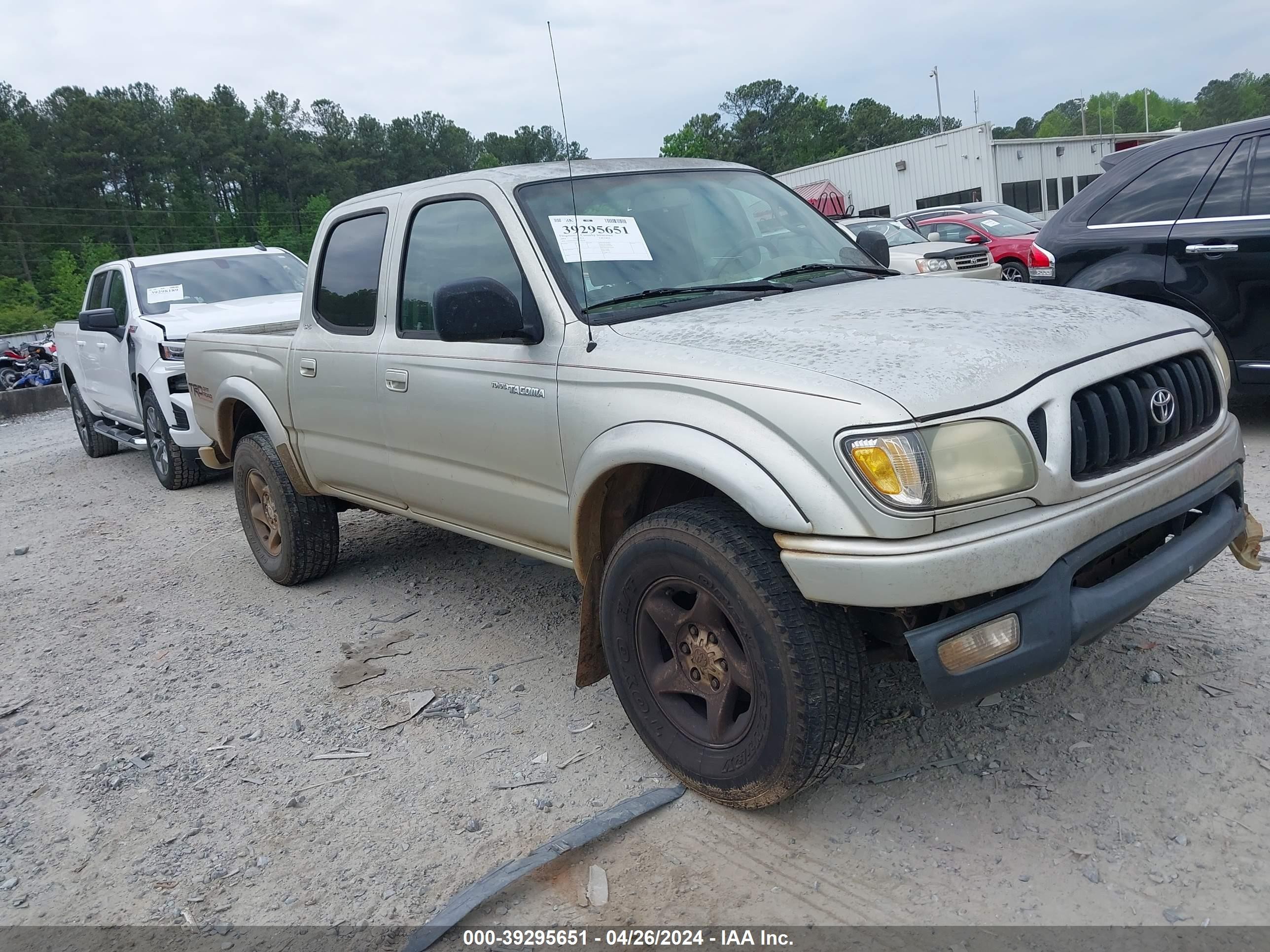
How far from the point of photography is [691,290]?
342cm

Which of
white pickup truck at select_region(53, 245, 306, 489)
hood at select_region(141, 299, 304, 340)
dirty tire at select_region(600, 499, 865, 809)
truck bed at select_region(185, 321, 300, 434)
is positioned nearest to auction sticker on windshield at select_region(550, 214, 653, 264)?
dirty tire at select_region(600, 499, 865, 809)

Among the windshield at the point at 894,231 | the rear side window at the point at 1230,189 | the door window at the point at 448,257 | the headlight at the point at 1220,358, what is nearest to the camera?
the headlight at the point at 1220,358

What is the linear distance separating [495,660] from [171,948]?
1.77 metres

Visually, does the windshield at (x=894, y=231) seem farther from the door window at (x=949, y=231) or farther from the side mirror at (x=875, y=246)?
the side mirror at (x=875, y=246)

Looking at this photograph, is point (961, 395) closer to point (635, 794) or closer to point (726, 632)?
point (726, 632)

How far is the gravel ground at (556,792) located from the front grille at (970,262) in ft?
27.8

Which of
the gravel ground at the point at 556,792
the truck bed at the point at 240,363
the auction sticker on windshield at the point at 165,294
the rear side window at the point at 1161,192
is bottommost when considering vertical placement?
the gravel ground at the point at 556,792

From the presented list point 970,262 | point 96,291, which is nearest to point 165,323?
point 96,291

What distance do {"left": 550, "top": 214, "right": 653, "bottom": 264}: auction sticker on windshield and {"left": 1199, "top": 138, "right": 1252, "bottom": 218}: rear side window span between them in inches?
162

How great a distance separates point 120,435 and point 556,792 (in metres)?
7.87

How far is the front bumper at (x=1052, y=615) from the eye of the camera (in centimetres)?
240

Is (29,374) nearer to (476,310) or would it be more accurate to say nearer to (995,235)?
(995,235)

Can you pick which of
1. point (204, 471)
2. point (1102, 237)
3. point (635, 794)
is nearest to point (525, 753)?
point (635, 794)

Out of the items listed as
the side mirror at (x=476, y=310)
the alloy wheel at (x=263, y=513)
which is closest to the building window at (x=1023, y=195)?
the alloy wheel at (x=263, y=513)
